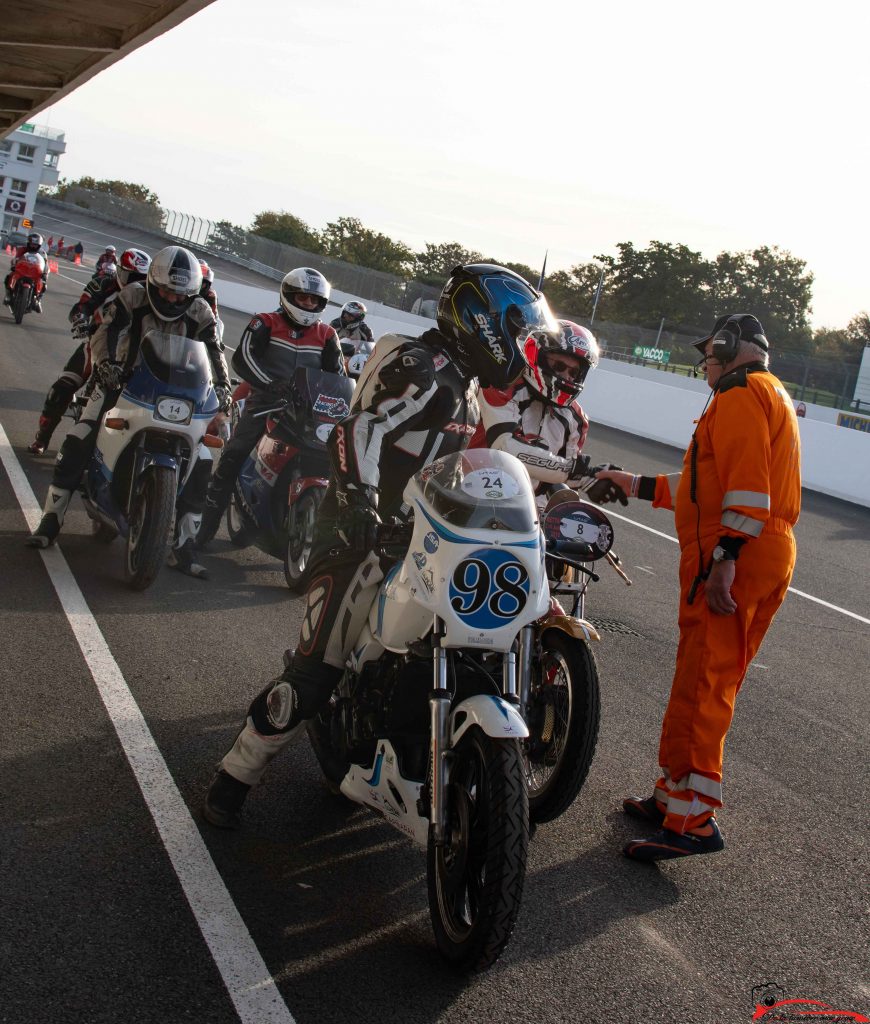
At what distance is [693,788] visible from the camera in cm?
492

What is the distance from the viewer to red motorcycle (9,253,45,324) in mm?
25562

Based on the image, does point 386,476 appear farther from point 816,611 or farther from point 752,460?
point 816,611

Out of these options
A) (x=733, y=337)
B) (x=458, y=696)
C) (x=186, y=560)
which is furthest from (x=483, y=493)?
A: (x=186, y=560)

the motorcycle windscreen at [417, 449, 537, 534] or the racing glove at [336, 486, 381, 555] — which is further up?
the motorcycle windscreen at [417, 449, 537, 534]

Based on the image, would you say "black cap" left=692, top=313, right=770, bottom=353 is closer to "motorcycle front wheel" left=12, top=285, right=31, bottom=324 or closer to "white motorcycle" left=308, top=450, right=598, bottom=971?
"white motorcycle" left=308, top=450, right=598, bottom=971

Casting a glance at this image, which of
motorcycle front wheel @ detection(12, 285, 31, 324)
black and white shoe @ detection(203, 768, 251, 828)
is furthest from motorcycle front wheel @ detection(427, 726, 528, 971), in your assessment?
motorcycle front wheel @ detection(12, 285, 31, 324)

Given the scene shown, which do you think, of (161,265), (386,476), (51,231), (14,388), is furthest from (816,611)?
(51,231)

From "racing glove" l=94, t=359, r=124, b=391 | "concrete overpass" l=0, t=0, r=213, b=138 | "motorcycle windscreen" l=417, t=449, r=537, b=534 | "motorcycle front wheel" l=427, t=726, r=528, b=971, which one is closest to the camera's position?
"motorcycle front wheel" l=427, t=726, r=528, b=971

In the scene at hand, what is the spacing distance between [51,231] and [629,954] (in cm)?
9075

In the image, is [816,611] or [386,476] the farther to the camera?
[816,611]

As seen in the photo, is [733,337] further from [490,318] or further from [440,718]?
[440,718]

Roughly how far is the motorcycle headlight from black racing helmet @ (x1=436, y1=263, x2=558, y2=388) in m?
3.49

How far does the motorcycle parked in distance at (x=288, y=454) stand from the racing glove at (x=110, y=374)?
50.7 inches

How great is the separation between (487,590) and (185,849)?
4.95 ft
